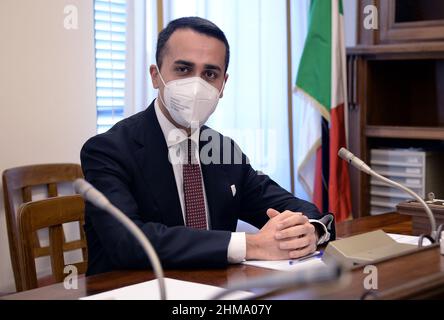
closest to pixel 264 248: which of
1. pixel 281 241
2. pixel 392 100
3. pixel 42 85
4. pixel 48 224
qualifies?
pixel 281 241

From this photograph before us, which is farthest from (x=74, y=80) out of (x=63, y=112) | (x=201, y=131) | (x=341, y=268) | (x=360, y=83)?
(x=341, y=268)

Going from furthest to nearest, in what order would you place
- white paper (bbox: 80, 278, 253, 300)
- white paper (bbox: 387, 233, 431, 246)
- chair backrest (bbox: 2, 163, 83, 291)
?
chair backrest (bbox: 2, 163, 83, 291)
white paper (bbox: 387, 233, 431, 246)
white paper (bbox: 80, 278, 253, 300)

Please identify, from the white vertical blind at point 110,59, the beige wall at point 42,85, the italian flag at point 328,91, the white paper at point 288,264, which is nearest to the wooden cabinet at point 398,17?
the italian flag at point 328,91

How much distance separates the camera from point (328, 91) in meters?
3.92

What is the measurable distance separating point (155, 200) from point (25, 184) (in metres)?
1.06

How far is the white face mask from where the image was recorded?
2102 millimetres

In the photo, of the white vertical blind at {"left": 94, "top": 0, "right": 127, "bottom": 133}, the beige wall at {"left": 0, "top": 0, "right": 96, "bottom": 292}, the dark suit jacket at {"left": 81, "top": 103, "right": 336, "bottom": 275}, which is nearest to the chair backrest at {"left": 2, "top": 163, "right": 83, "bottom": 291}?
the beige wall at {"left": 0, "top": 0, "right": 96, "bottom": 292}

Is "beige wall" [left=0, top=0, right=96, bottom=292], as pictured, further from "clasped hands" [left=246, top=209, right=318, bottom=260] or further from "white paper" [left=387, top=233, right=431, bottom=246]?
"white paper" [left=387, top=233, right=431, bottom=246]

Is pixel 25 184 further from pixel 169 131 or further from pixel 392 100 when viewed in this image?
pixel 392 100

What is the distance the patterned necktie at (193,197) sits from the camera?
6.81 ft

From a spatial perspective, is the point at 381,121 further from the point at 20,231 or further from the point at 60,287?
the point at 60,287

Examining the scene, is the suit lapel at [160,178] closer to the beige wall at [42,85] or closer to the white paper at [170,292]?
the white paper at [170,292]

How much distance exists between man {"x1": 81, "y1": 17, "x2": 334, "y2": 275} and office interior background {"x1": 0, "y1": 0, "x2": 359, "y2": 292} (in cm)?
92

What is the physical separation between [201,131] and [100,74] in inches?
45.3
